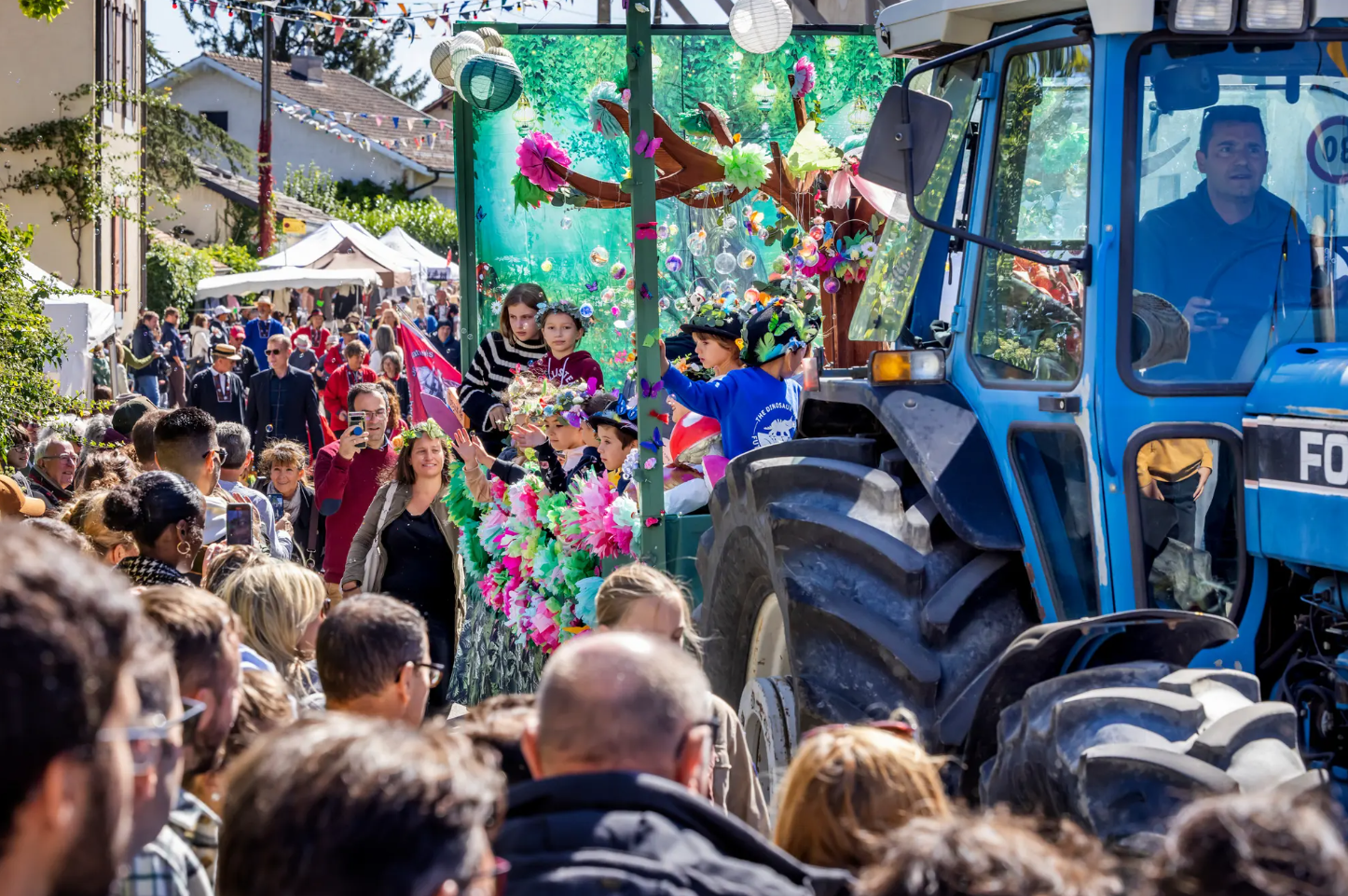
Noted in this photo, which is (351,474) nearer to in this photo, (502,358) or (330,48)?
(502,358)

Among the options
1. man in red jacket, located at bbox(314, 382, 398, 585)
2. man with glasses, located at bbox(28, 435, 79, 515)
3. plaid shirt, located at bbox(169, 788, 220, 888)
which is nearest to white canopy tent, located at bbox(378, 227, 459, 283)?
man in red jacket, located at bbox(314, 382, 398, 585)

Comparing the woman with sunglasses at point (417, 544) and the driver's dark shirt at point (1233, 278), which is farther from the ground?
the driver's dark shirt at point (1233, 278)

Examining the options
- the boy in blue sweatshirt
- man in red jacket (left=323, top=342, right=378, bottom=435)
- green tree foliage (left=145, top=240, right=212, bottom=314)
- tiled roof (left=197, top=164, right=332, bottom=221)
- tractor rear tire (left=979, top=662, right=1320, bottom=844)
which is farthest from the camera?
tiled roof (left=197, top=164, right=332, bottom=221)

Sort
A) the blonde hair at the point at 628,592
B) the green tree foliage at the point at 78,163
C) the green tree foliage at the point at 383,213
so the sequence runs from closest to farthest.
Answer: the blonde hair at the point at 628,592, the green tree foliage at the point at 78,163, the green tree foliage at the point at 383,213

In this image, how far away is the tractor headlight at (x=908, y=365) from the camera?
4328mm

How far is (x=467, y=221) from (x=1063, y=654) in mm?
6842

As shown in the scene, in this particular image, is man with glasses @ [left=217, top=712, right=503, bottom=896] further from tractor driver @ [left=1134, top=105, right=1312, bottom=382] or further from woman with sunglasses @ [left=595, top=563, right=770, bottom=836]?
tractor driver @ [left=1134, top=105, right=1312, bottom=382]

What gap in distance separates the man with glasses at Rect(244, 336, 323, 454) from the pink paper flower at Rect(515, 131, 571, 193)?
3.37 m

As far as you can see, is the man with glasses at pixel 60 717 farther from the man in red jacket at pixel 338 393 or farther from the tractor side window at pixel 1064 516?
the man in red jacket at pixel 338 393

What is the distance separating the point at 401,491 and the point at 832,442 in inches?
113

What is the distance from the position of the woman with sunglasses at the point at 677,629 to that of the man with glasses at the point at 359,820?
5.44ft

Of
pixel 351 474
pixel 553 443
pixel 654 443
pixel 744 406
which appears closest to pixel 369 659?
pixel 654 443

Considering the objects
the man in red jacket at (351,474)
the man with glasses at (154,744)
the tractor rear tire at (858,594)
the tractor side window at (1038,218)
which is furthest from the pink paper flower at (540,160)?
the man with glasses at (154,744)

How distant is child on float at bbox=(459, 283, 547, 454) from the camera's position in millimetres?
8039
